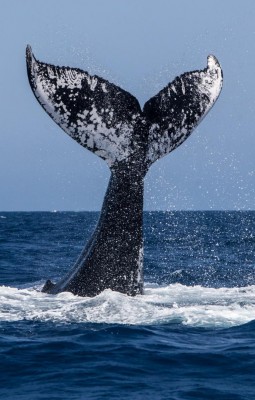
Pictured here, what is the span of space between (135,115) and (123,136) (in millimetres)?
305

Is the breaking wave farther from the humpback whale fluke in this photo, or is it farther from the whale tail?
the whale tail

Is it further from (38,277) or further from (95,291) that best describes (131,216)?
(38,277)

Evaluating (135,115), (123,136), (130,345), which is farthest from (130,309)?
(135,115)

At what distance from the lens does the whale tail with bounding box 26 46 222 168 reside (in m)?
9.99

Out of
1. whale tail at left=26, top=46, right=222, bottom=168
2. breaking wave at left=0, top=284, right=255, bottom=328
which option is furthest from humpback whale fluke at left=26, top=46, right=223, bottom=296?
breaking wave at left=0, top=284, right=255, bottom=328

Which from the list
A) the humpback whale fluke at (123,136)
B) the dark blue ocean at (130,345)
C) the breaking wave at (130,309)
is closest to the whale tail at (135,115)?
the humpback whale fluke at (123,136)

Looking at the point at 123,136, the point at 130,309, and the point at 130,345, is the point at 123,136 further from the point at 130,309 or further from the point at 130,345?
the point at 130,345

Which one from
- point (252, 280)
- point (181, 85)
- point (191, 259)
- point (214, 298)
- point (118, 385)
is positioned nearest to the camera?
point (118, 385)

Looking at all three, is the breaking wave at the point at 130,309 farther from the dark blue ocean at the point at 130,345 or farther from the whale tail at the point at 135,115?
the whale tail at the point at 135,115

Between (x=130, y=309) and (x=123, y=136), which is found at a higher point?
(x=123, y=136)

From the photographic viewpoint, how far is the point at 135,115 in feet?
33.6

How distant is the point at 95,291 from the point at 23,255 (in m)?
12.7

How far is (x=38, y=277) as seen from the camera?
1642 centimetres

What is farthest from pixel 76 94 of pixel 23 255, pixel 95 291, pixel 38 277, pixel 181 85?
pixel 23 255
